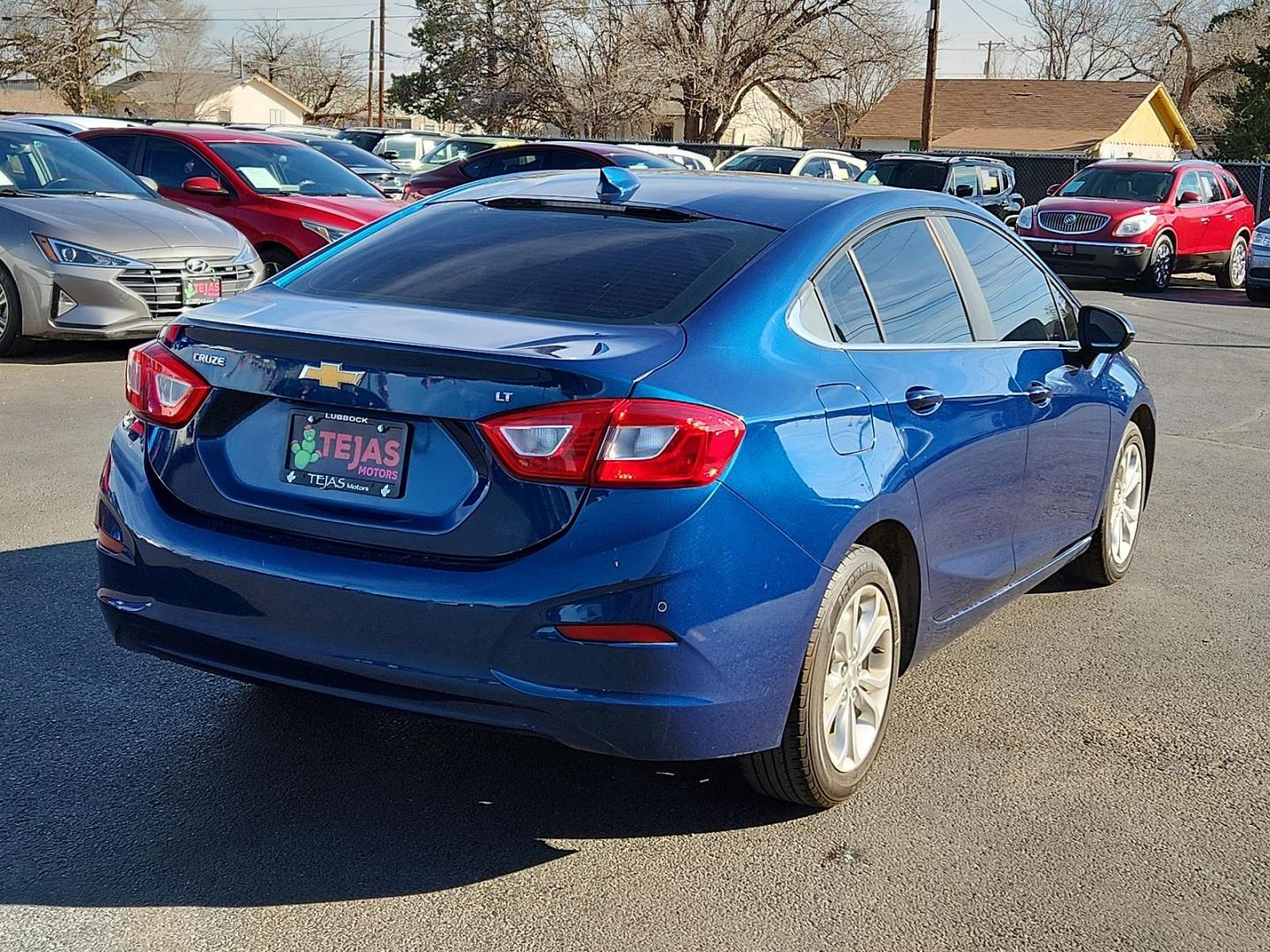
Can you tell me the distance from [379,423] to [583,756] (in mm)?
1313

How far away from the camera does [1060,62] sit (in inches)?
3255

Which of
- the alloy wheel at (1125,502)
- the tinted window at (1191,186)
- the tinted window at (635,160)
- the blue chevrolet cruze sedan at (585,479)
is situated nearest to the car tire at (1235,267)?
the tinted window at (1191,186)

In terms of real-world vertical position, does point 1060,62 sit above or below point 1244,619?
above

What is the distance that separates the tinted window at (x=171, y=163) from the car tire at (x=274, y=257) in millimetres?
1025

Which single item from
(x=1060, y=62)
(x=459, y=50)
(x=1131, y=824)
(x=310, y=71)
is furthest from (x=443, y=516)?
(x=310, y=71)

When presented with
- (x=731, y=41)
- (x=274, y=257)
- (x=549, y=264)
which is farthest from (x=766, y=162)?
(x=731, y=41)

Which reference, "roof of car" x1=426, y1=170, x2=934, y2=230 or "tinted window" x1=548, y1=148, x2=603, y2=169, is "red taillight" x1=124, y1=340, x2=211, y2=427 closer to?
"roof of car" x1=426, y1=170, x2=934, y2=230

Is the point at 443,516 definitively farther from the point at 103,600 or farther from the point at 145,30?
the point at 145,30

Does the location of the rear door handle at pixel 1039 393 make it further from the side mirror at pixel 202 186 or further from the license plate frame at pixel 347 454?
the side mirror at pixel 202 186

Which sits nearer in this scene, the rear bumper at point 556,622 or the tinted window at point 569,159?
the rear bumper at point 556,622

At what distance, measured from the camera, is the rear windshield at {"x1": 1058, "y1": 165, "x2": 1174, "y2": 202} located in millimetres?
21094

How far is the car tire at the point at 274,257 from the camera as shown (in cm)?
1271

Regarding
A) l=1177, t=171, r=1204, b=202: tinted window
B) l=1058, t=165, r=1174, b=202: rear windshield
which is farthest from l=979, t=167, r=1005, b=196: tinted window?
l=1177, t=171, r=1204, b=202: tinted window

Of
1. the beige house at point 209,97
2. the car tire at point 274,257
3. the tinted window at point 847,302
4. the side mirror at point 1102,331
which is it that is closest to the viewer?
the tinted window at point 847,302
